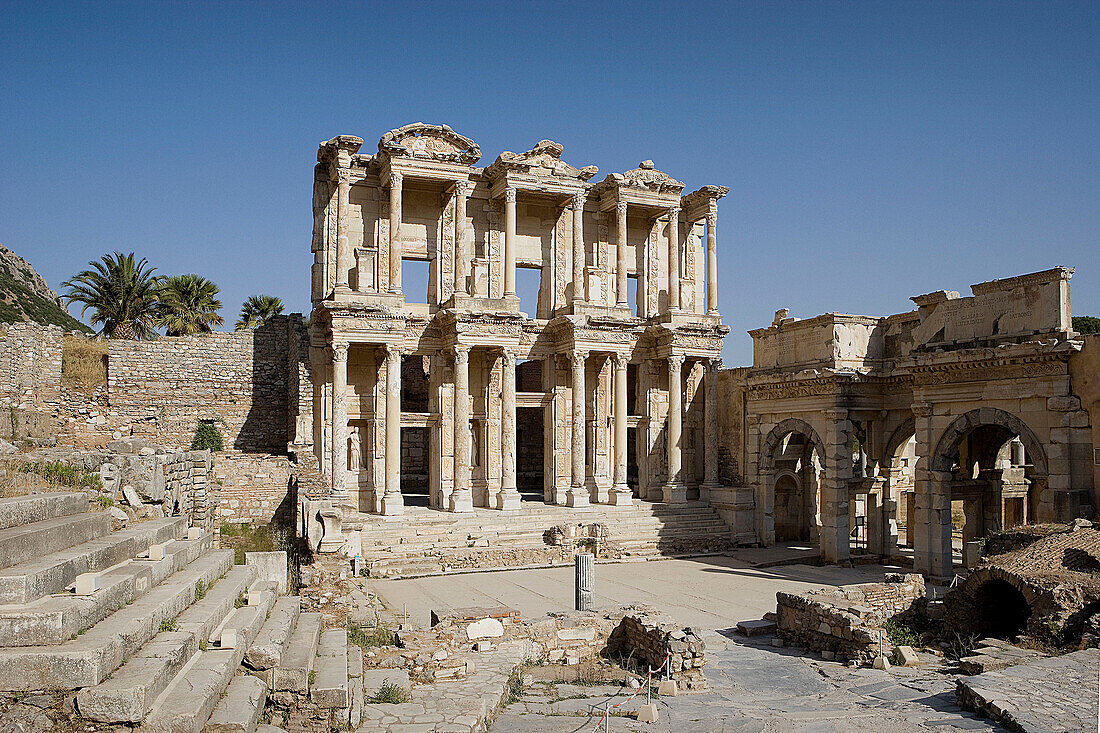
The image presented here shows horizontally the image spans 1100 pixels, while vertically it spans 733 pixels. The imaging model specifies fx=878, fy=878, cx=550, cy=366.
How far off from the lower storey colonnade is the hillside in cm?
2105

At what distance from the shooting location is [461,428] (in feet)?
81.5

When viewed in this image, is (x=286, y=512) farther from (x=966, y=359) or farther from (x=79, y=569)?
(x=966, y=359)

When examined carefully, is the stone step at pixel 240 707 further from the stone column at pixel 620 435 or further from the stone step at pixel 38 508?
the stone column at pixel 620 435

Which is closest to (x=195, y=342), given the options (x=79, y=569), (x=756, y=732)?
(x=79, y=569)

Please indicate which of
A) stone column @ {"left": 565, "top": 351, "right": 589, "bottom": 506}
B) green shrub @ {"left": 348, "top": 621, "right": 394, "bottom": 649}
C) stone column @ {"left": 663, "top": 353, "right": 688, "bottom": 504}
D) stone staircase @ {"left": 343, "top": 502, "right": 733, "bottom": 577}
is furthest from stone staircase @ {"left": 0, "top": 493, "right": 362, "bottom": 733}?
stone column @ {"left": 663, "top": 353, "right": 688, "bottom": 504}

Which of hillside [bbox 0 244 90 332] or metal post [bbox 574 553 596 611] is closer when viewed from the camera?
metal post [bbox 574 553 596 611]

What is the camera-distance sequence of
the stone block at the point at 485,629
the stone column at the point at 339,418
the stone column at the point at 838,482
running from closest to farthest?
the stone block at the point at 485,629 < the stone column at the point at 838,482 < the stone column at the point at 339,418

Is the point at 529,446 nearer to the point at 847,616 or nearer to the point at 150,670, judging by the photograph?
the point at 847,616

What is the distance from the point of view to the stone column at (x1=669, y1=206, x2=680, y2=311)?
28109mm

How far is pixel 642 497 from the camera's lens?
2748cm

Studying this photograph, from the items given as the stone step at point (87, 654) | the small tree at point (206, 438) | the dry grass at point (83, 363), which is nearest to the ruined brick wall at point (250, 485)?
the small tree at point (206, 438)

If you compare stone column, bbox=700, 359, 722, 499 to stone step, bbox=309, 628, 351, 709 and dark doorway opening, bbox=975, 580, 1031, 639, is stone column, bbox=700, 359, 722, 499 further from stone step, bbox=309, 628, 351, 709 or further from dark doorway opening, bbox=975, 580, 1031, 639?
stone step, bbox=309, 628, 351, 709

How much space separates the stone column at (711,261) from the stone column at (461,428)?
828 cm

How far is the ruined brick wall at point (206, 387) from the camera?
25.7 meters
